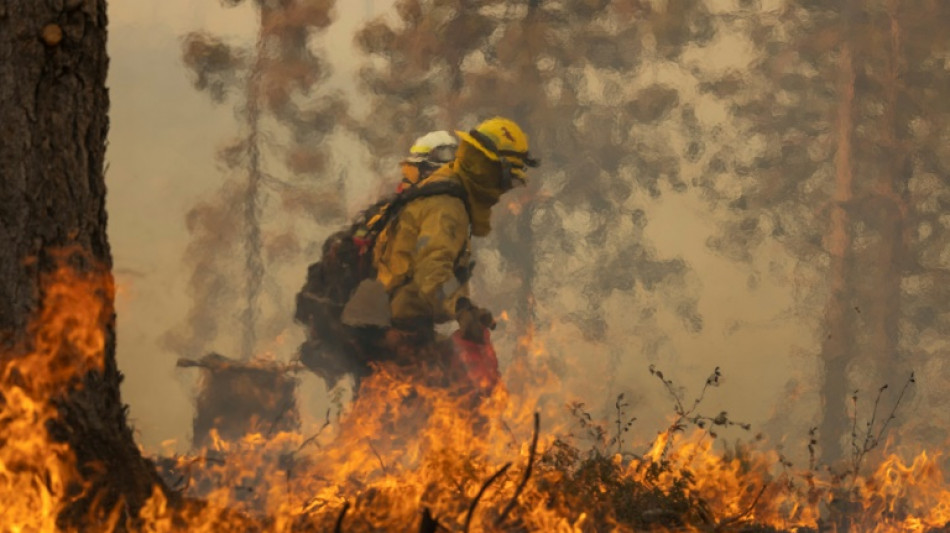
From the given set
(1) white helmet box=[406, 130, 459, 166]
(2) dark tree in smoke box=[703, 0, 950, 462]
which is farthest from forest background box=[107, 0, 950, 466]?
(1) white helmet box=[406, 130, 459, 166]

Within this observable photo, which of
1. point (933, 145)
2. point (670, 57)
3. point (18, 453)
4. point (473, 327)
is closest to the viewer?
point (18, 453)

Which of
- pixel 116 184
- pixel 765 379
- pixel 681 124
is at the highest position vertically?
pixel 116 184

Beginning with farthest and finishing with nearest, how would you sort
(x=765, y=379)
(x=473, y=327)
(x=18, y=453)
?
1. (x=765, y=379)
2. (x=473, y=327)
3. (x=18, y=453)

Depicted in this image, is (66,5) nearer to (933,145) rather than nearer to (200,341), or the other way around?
(933,145)

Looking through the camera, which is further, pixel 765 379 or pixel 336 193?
pixel 765 379

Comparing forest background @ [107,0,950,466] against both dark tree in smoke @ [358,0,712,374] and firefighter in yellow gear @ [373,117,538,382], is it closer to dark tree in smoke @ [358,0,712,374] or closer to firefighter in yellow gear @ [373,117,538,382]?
dark tree in smoke @ [358,0,712,374]

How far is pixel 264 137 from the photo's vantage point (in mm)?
20406

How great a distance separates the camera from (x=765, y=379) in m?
24.5

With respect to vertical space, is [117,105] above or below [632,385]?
above

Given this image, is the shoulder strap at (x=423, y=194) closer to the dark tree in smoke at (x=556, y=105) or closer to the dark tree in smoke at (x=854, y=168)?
the dark tree in smoke at (x=556, y=105)

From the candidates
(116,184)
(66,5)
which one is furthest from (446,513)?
(116,184)

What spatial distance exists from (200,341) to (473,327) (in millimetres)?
15198

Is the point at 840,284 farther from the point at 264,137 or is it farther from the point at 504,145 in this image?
the point at 504,145

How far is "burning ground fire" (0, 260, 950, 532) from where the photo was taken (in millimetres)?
4148
